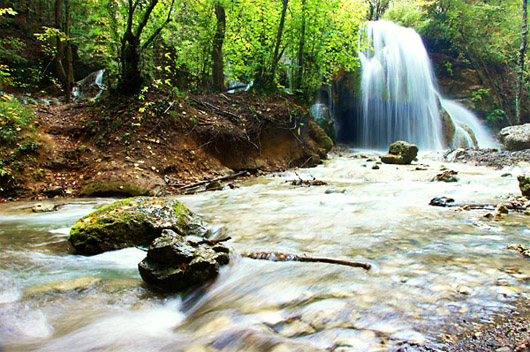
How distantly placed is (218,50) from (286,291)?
1009cm

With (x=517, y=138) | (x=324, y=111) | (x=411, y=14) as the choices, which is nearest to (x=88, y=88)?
(x=324, y=111)

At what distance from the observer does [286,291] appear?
2.06 metres

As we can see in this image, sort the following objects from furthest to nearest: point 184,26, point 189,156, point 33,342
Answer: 1. point 184,26
2. point 189,156
3. point 33,342

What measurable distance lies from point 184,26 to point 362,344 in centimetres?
1062

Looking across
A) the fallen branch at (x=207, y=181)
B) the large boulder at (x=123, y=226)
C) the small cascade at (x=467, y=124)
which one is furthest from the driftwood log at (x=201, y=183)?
the small cascade at (x=467, y=124)

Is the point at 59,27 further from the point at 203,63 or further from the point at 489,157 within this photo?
the point at 489,157

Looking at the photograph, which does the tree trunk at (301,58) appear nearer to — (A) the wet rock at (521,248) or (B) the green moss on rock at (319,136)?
(B) the green moss on rock at (319,136)

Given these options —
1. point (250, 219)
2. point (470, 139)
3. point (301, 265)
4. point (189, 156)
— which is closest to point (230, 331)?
point (301, 265)

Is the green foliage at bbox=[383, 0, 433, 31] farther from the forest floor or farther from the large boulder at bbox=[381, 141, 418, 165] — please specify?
the forest floor

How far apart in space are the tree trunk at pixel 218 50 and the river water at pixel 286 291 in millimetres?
8147

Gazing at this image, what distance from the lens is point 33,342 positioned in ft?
5.35

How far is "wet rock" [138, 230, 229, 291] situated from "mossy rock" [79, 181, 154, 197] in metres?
3.65

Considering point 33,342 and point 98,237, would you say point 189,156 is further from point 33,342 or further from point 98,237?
point 33,342

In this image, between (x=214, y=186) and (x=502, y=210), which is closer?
(x=502, y=210)
